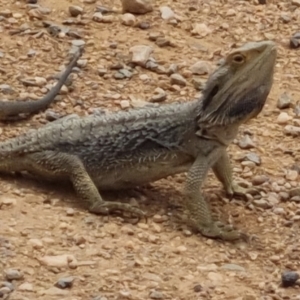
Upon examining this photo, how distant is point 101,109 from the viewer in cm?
867

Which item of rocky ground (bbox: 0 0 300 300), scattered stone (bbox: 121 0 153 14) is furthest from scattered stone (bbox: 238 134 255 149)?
Answer: scattered stone (bbox: 121 0 153 14)

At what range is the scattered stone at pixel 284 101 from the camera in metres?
9.05

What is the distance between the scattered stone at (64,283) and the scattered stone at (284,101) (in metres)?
3.16

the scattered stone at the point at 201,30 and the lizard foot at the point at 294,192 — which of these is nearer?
the lizard foot at the point at 294,192

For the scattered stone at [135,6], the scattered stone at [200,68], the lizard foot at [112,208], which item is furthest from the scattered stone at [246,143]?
the scattered stone at [135,6]

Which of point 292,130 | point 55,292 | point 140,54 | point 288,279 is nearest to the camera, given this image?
point 55,292

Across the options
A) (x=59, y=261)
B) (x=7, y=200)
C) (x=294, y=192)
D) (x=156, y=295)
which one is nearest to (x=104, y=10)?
(x=294, y=192)

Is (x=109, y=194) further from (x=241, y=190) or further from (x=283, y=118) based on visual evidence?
(x=283, y=118)

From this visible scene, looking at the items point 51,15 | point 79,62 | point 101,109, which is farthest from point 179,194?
point 51,15

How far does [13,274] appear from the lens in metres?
6.38

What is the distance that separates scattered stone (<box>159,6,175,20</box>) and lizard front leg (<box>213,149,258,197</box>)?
8.43 feet

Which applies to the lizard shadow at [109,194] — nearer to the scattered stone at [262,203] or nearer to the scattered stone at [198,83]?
the scattered stone at [262,203]

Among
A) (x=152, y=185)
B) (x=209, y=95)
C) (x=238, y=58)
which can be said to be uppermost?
(x=238, y=58)

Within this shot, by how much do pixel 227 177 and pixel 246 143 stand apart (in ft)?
2.30
